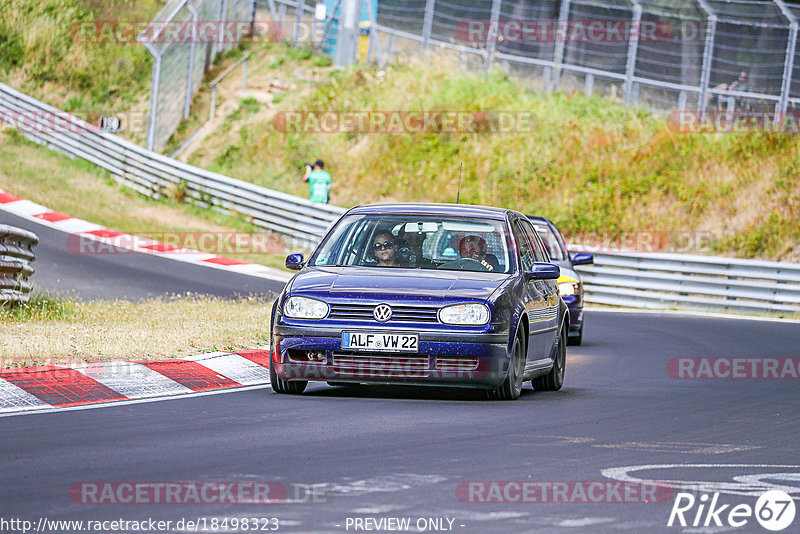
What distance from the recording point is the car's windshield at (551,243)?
19.3 m

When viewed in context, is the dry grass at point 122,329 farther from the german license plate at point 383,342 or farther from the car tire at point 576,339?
the car tire at point 576,339

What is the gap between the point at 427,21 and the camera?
118 ft

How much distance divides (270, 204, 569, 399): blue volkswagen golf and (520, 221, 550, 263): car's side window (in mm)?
814

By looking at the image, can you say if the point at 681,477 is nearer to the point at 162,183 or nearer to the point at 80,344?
the point at 80,344

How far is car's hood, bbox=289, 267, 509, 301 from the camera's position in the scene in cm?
1073

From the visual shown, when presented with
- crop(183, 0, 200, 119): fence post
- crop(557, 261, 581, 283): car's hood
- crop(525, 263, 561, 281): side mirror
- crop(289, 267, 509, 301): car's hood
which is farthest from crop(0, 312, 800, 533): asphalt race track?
crop(183, 0, 200, 119): fence post

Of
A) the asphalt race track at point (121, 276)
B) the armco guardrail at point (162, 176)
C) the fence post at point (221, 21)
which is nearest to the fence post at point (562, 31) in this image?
the armco guardrail at point (162, 176)

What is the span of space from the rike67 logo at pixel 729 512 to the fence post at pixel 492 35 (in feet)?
90.2

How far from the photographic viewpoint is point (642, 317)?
953 inches

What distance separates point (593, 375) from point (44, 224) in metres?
16.7

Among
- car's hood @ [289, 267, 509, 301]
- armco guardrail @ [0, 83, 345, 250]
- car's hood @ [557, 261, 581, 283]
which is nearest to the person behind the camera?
car's hood @ [289, 267, 509, 301]

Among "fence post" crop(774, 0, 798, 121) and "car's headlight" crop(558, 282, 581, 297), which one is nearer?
"car's headlight" crop(558, 282, 581, 297)

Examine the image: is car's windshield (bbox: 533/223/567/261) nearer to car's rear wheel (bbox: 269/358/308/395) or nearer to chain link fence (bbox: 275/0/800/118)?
car's rear wheel (bbox: 269/358/308/395)

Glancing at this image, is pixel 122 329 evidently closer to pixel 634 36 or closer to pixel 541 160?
pixel 634 36
